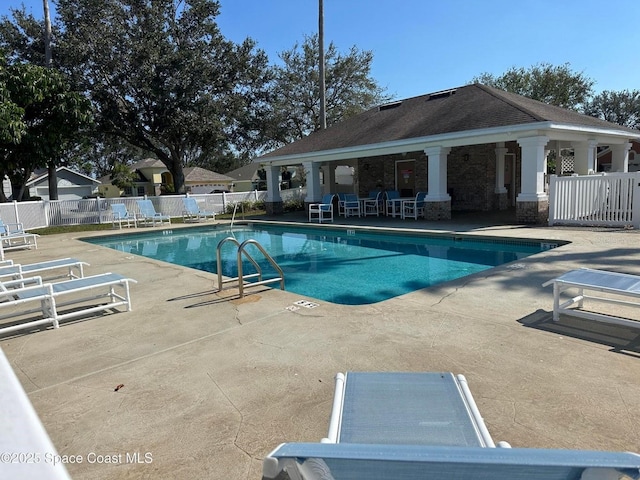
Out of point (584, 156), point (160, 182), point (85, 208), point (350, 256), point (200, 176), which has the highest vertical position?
point (200, 176)

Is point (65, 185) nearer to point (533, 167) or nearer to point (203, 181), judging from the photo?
point (203, 181)

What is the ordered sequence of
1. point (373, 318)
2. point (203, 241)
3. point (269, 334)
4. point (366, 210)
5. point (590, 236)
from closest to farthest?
point (269, 334), point (373, 318), point (590, 236), point (203, 241), point (366, 210)

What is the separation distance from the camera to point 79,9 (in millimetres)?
21078

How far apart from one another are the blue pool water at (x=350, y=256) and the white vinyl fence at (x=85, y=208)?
478 centimetres

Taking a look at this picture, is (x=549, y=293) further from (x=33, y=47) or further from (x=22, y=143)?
(x=33, y=47)

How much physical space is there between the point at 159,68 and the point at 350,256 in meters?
15.7

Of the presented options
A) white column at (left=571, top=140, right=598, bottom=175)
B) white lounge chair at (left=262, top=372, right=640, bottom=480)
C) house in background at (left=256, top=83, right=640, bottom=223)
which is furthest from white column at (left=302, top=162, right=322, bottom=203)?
white lounge chair at (left=262, top=372, right=640, bottom=480)

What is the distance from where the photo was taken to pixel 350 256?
1110 centimetres

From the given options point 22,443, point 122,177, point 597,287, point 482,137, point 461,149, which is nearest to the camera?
point 22,443

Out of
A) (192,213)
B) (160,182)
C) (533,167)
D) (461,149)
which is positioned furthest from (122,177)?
(533,167)

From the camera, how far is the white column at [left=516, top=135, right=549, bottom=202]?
12359 mm

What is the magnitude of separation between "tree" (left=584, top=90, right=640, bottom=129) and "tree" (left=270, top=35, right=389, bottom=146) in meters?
29.9

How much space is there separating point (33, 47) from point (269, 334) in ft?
80.3

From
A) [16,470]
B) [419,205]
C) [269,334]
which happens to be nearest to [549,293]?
[269,334]
